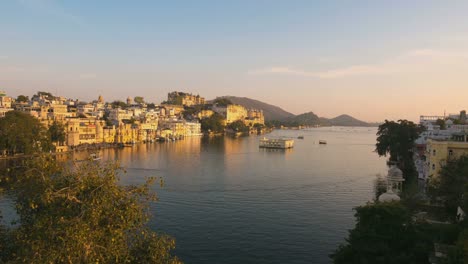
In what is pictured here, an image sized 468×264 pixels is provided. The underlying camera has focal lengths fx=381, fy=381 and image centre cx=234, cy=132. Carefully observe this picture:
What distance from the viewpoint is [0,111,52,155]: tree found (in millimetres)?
35287

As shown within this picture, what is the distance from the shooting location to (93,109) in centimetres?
7094

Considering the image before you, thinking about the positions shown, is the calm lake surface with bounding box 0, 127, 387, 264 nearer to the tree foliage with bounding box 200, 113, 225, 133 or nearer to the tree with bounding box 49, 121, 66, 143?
the tree with bounding box 49, 121, 66, 143

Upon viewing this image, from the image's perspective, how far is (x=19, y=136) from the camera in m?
36.1

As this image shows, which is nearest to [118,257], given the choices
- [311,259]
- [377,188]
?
[311,259]

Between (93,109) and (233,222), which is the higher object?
(93,109)

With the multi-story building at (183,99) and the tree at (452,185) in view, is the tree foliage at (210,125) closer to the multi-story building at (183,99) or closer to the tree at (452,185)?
the multi-story building at (183,99)

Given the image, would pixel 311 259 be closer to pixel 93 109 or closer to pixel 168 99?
pixel 93 109

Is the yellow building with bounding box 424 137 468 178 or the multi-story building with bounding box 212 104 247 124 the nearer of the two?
the yellow building with bounding box 424 137 468 178

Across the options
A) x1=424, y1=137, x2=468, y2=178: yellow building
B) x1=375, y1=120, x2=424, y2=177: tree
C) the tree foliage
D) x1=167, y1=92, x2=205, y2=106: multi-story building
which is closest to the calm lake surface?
x1=375, y1=120, x2=424, y2=177: tree

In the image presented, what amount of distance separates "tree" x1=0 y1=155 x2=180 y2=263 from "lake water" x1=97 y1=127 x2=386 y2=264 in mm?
7148

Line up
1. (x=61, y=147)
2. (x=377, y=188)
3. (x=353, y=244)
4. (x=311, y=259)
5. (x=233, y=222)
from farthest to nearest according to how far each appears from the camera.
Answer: (x=61, y=147), (x=377, y=188), (x=233, y=222), (x=311, y=259), (x=353, y=244)

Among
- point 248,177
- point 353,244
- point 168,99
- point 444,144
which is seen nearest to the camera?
point 353,244

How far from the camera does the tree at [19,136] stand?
35287mm

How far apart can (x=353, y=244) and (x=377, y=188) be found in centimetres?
1672
